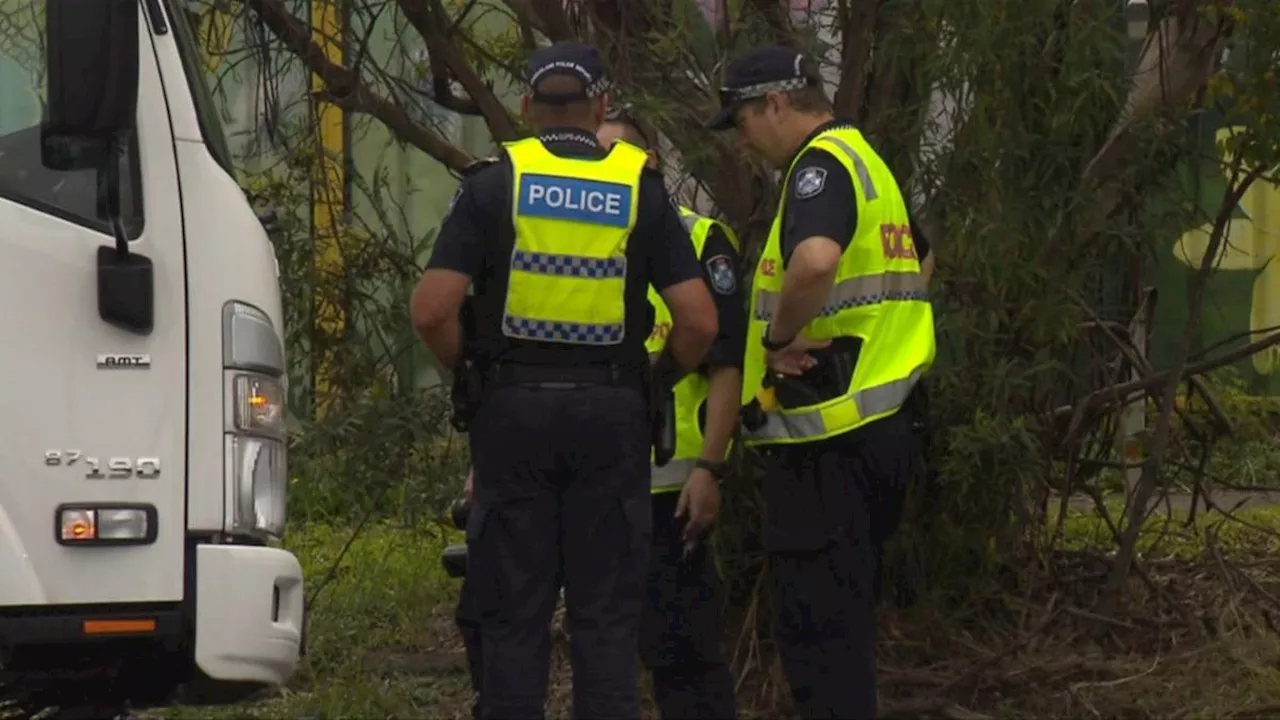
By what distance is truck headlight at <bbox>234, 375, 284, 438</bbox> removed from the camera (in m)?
4.46

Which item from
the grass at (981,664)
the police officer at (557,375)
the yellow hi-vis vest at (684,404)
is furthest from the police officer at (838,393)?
the grass at (981,664)

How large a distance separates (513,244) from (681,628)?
46.8 inches

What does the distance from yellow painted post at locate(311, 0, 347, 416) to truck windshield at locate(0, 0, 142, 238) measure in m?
1.97

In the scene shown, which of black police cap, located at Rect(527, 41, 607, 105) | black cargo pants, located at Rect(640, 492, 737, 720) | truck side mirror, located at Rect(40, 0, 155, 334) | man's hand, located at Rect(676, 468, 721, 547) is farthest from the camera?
black cargo pants, located at Rect(640, 492, 737, 720)

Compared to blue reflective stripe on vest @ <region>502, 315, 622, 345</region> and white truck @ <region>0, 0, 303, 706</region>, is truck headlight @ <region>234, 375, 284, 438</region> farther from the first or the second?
blue reflective stripe on vest @ <region>502, 315, 622, 345</region>

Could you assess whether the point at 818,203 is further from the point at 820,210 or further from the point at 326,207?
the point at 326,207

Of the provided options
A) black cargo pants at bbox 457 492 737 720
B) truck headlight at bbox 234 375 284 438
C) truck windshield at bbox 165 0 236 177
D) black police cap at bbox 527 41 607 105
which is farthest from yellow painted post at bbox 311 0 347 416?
black police cap at bbox 527 41 607 105

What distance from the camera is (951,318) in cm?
552

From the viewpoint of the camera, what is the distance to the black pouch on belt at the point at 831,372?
4809mm

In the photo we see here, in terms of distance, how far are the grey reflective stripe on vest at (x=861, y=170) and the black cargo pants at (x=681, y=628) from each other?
93cm

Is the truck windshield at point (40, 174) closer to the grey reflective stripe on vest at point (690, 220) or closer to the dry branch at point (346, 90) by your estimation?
the grey reflective stripe on vest at point (690, 220)

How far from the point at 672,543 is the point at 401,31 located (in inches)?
90.2

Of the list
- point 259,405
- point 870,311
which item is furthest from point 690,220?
point 259,405

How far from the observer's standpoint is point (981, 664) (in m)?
6.05
